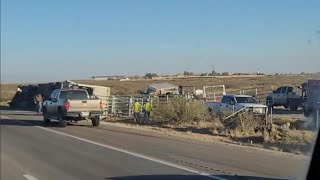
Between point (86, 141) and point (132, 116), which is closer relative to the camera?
point (86, 141)

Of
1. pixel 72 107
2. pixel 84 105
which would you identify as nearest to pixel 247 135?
pixel 84 105

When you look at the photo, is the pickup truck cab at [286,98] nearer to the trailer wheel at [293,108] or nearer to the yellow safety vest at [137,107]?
the trailer wheel at [293,108]

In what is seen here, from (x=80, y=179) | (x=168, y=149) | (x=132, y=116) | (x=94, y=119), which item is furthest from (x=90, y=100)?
(x=80, y=179)

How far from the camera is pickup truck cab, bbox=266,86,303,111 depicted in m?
41.1

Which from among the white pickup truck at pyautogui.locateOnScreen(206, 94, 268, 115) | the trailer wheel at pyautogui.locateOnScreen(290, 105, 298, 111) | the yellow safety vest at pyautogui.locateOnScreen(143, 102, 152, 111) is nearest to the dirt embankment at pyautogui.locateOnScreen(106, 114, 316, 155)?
the white pickup truck at pyautogui.locateOnScreen(206, 94, 268, 115)

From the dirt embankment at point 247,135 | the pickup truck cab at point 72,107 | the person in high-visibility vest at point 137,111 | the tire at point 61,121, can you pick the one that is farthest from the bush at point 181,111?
the tire at point 61,121

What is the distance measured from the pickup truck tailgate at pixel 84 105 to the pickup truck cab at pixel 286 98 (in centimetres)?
1814

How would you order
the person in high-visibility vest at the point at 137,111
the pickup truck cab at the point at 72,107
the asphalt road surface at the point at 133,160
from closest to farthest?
the asphalt road surface at the point at 133,160 → the pickup truck cab at the point at 72,107 → the person in high-visibility vest at the point at 137,111

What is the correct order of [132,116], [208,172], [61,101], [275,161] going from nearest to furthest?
[208,172] < [275,161] < [61,101] < [132,116]

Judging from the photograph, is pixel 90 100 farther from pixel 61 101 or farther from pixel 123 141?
pixel 123 141

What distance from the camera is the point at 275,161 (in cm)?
1338

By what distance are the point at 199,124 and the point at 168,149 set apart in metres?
12.0

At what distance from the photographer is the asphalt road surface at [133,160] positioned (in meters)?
10.8

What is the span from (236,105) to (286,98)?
1345 centimetres
